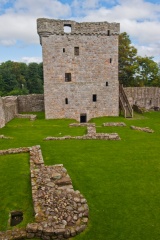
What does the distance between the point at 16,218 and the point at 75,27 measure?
23.8 meters

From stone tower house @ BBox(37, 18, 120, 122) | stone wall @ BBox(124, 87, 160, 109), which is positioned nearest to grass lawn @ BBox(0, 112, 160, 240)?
stone tower house @ BBox(37, 18, 120, 122)

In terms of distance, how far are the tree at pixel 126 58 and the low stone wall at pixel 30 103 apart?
16.8 metres

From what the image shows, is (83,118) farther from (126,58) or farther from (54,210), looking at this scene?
(54,210)

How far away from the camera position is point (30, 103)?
119 feet

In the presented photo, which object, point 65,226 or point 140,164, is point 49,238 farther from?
point 140,164

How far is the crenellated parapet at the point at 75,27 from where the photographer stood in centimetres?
2670

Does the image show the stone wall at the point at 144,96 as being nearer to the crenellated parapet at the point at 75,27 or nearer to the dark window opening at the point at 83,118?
the dark window opening at the point at 83,118

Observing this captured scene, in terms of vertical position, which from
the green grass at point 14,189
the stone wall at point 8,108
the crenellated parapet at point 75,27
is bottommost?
the green grass at point 14,189

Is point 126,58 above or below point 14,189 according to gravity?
above

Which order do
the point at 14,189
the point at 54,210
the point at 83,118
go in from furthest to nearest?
the point at 83,118 → the point at 14,189 → the point at 54,210

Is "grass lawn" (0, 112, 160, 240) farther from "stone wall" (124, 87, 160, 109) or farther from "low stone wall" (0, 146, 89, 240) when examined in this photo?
"stone wall" (124, 87, 160, 109)

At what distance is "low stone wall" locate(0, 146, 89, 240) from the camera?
7.33m

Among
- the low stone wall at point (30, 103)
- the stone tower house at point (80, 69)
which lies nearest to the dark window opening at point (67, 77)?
the stone tower house at point (80, 69)

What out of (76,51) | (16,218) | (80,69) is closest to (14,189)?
(16,218)
